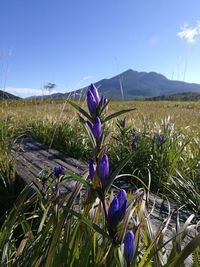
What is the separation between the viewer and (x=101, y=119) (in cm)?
112

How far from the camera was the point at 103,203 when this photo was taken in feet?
3.01

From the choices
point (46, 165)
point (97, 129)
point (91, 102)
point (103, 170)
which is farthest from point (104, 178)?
point (46, 165)

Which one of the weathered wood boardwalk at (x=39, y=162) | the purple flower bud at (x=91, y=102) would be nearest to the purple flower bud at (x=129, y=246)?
the purple flower bud at (x=91, y=102)

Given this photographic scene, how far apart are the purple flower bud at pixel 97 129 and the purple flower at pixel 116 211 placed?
22cm

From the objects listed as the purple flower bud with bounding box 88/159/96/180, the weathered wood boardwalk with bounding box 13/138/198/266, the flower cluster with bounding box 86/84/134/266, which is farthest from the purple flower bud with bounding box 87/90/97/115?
the weathered wood boardwalk with bounding box 13/138/198/266

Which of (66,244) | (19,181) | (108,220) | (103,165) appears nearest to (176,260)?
(108,220)

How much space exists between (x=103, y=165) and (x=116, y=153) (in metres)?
2.97

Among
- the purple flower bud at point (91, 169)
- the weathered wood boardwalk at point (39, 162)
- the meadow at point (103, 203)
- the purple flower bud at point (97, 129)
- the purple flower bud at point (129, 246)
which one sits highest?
the purple flower bud at point (97, 129)

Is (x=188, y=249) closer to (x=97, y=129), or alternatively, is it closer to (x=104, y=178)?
(x=104, y=178)

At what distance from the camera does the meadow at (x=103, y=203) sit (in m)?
1.00

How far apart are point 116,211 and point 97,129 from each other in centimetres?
27

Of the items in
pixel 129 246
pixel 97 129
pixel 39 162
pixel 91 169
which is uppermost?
pixel 97 129

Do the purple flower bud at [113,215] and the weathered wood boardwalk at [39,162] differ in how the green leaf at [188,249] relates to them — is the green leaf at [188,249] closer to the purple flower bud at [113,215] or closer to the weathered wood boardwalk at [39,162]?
the purple flower bud at [113,215]

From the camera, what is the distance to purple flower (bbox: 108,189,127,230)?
87cm
